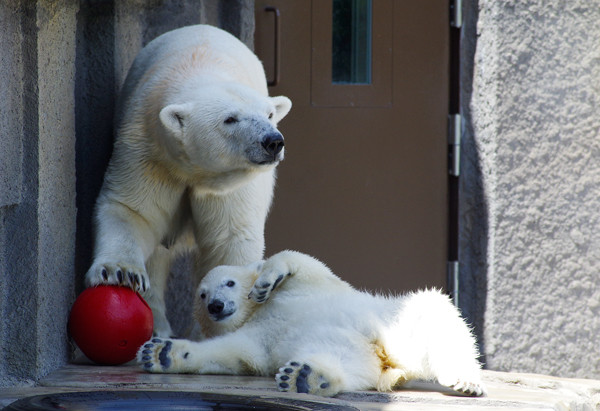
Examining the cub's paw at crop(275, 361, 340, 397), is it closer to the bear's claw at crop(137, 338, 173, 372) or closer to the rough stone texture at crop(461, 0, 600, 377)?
the bear's claw at crop(137, 338, 173, 372)

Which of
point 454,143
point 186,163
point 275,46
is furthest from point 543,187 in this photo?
point 186,163

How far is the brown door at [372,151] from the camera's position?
508cm

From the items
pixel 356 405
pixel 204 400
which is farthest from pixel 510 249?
pixel 204 400

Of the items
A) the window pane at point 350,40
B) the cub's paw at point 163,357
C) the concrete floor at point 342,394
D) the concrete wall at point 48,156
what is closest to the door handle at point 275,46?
the window pane at point 350,40

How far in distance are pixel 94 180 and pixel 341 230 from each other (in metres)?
1.82

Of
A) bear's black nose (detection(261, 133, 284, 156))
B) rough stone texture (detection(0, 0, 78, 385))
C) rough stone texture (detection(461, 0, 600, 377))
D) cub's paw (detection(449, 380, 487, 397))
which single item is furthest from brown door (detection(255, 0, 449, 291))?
cub's paw (detection(449, 380, 487, 397))

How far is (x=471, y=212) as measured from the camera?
15.0 ft

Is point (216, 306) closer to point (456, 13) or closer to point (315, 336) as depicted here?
point (315, 336)

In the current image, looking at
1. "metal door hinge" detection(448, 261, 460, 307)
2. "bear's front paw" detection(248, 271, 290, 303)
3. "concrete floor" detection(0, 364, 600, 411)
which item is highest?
"bear's front paw" detection(248, 271, 290, 303)

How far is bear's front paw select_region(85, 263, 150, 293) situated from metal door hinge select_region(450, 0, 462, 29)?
2.56m

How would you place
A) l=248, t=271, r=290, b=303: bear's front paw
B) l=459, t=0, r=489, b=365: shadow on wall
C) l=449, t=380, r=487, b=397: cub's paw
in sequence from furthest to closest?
l=459, t=0, r=489, b=365: shadow on wall
l=248, t=271, r=290, b=303: bear's front paw
l=449, t=380, r=487, b=397: cub's paw

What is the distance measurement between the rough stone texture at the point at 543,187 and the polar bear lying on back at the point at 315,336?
155cm

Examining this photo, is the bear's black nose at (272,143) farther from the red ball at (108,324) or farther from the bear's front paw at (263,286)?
the red ball at (108,324)

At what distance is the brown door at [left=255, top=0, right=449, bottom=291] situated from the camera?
5.08 meters
